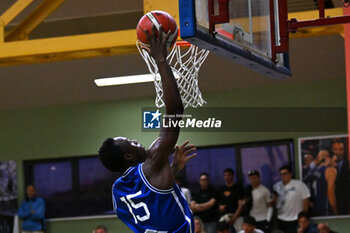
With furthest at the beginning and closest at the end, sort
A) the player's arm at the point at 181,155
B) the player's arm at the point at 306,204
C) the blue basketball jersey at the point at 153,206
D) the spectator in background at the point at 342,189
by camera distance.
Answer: the spectator in background at the point at 342,189, the player's arm at the point at 306,204, the player's arm at the point at 181,155, the blue basketball jersey at the point at 153,206

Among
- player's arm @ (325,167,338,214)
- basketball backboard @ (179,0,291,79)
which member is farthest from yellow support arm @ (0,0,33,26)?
player's arm @ (325,167,338,214)

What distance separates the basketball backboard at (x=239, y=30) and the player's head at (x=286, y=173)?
568cm

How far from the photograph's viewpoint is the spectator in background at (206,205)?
38.2ft

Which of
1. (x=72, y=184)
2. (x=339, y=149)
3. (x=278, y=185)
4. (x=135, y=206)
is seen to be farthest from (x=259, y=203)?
(x=135, y=206)

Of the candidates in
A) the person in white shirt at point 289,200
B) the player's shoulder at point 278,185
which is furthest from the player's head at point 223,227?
the player's shoulder at point 278,185

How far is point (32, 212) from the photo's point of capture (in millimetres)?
13117

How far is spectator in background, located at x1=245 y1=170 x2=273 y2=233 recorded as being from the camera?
11.7m

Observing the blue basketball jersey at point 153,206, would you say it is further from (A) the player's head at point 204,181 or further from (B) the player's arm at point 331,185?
(B) the player's arm at point 331,185

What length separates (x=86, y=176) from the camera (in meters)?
13.7

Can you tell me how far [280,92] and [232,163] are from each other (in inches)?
62.4

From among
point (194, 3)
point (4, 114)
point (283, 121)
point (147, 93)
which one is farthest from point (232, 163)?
point (194, 3)

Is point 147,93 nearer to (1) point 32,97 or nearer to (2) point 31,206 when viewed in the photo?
(1) point 32,97

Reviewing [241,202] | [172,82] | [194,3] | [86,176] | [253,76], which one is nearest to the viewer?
[172,82]

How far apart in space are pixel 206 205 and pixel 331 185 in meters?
2.38
